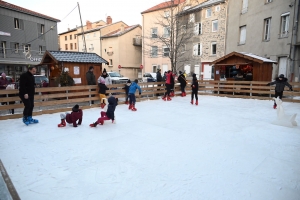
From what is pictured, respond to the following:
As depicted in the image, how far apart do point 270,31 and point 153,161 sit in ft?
58.3

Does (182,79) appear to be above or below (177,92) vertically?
above

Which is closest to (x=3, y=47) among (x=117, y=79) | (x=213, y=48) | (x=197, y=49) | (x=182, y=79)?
(x=117, y=79)

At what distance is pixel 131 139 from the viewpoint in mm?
4668

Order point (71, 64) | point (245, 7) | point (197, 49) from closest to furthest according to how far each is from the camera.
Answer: point (71, 64), point (245, 7), point (197, 49)

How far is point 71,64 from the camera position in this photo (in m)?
10.3

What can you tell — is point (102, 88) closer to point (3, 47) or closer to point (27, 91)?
point (27, 91)

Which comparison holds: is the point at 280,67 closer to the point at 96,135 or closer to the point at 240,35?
the point at 240,35

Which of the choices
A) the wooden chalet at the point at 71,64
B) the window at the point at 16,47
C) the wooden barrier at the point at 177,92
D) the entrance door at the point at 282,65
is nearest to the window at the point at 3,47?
the window at the point at 16,47

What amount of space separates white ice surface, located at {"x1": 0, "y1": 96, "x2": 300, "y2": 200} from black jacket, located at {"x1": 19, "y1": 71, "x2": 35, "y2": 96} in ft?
3.20

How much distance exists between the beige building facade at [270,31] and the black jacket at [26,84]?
16168 millimetres

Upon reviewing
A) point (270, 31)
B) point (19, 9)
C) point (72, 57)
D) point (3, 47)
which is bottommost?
point (72, 57)

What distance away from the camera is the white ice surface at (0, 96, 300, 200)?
2.69 metres

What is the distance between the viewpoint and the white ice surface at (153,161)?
269 centimetres

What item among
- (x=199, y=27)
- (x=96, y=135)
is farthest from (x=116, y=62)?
(x=96, y=135)
